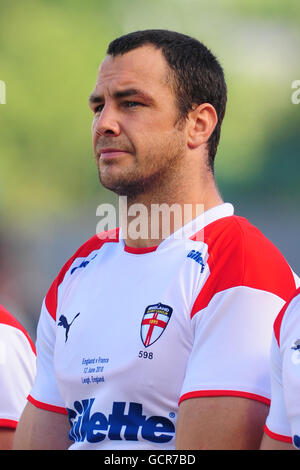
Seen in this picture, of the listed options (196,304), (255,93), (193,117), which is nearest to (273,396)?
(196,304)

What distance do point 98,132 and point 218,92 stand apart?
46 cm

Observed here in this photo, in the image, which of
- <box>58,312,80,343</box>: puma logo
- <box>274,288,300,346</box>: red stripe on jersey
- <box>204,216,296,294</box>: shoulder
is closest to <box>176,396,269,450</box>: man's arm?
<box>274,288,300,346</box>: red stripe on jersey

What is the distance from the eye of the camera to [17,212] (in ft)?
29.0

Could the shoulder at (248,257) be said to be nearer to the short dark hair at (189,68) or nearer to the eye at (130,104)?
the short dark hair at (189,68)

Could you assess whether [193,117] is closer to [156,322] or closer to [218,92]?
[218,92]

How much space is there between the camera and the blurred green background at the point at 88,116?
28.8 feet

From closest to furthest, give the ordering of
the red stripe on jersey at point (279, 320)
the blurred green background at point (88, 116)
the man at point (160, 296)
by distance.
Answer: the red stripe on jersey at point (279, 320) → the man at point (160, 296) → the blurred green background at point (88, 116)

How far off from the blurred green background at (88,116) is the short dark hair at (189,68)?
5.37m

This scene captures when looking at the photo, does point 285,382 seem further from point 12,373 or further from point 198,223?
point 12,373

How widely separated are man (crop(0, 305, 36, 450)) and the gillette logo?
616 millimetres

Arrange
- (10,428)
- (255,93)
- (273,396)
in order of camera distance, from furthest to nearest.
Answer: (255,93) → (10,428) → (273,396)

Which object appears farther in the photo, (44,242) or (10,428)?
(44,242)

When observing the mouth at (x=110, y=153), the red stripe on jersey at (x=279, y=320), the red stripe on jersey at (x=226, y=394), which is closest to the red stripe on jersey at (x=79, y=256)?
the mouth at (x=110, y=153)

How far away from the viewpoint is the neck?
2.88m
